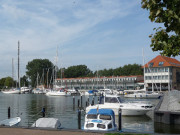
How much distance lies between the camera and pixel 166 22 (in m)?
12.8

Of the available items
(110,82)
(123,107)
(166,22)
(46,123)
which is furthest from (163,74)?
(166,22)

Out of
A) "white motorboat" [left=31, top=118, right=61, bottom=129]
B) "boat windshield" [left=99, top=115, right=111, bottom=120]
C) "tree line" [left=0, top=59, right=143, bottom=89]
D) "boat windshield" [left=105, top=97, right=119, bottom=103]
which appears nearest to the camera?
"white motorboat" [left=31, top=118, right=61, bottom=129]

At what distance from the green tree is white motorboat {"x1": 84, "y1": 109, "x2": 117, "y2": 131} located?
8417 mm

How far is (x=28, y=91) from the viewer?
13550cm

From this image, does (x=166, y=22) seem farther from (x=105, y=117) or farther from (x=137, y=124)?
(x=137, y=124)

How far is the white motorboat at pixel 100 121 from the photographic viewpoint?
64.1ft

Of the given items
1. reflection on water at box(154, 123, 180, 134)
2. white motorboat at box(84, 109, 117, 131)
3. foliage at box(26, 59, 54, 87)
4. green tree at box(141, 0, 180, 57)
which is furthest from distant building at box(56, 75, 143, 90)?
green tree at box(141, 0, 180, 57)

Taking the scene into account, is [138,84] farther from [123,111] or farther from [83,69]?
[123,111]

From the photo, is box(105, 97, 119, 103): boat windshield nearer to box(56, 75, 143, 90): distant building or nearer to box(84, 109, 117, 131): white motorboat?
box(84, 109, 117, 131): white motorboat

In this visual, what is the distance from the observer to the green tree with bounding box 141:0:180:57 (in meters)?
12.0

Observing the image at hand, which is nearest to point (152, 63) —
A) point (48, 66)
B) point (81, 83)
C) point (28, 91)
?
point (81, 83)

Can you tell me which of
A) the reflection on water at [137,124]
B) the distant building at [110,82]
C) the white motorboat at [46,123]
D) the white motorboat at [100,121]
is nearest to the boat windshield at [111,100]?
the reflection on water at [137,124]

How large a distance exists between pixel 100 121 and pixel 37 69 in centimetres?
16214

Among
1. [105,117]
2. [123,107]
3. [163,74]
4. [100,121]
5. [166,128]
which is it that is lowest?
[166,128]
